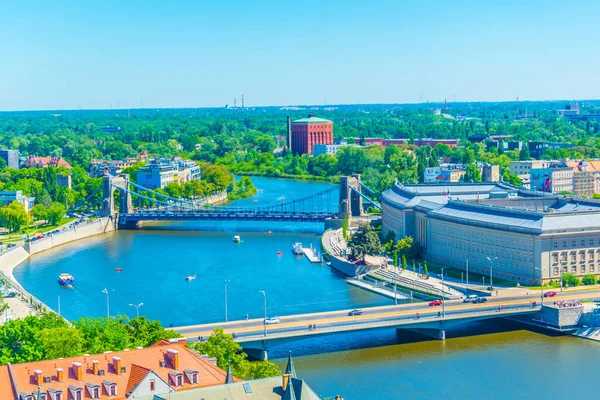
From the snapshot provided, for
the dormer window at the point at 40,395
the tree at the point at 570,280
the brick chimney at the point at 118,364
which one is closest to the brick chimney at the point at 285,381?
the brick chimney at the point at 118,364

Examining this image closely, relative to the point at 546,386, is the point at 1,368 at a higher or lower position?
higher

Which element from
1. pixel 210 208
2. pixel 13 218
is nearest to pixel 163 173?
pixel 210 208

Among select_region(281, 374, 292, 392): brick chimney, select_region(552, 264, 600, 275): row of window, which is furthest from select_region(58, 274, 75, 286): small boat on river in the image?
select_region(281, 374, 292, 392): brick chimney

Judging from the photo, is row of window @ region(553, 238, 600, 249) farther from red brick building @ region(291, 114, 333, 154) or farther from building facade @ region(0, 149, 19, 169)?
red brick building @ region(291, 114, 333, 154)

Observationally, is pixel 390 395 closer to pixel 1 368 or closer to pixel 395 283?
pixel 1 368

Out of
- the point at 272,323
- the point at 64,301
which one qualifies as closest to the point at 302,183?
the point at 64,301

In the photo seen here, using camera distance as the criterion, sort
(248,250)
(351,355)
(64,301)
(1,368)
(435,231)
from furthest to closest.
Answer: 1. (248,250)
2. (435,231)
3. (64,301)
4. (351,355)
5. (1,368)
